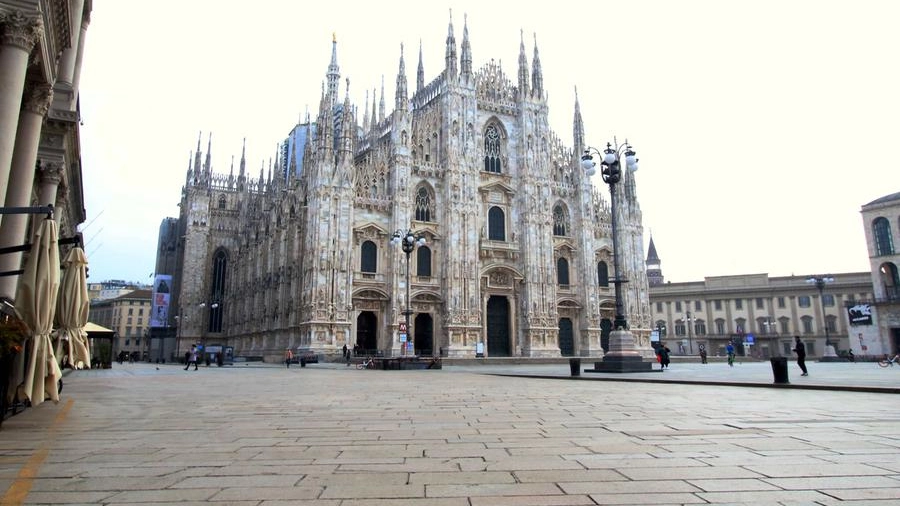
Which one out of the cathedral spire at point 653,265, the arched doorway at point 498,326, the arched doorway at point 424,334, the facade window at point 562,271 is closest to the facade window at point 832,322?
the cathedral spire at point 653,265

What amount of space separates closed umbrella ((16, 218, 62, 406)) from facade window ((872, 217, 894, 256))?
60.2 meters

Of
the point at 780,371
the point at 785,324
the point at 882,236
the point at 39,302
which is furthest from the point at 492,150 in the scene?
the point at 785,324

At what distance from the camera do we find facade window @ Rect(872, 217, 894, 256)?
165 ft

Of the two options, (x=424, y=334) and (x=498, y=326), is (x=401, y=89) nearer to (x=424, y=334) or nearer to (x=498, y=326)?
(x=424, y=334)

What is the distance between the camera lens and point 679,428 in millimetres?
6465

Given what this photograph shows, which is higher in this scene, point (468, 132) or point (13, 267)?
point (468, 132)

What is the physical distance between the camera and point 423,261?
40125 mm

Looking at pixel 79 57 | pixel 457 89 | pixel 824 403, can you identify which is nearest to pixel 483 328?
pixel 457 89

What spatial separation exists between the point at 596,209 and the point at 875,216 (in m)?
25.9

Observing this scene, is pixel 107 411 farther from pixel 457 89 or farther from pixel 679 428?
pixel 457 89

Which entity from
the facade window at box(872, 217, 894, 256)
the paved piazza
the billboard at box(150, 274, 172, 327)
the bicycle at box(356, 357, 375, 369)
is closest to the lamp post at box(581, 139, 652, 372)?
the paved piazza

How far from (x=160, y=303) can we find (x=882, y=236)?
227 ft

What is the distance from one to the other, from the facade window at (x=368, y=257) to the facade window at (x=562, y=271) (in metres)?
14.7

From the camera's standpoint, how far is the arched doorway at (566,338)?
44.3 m
